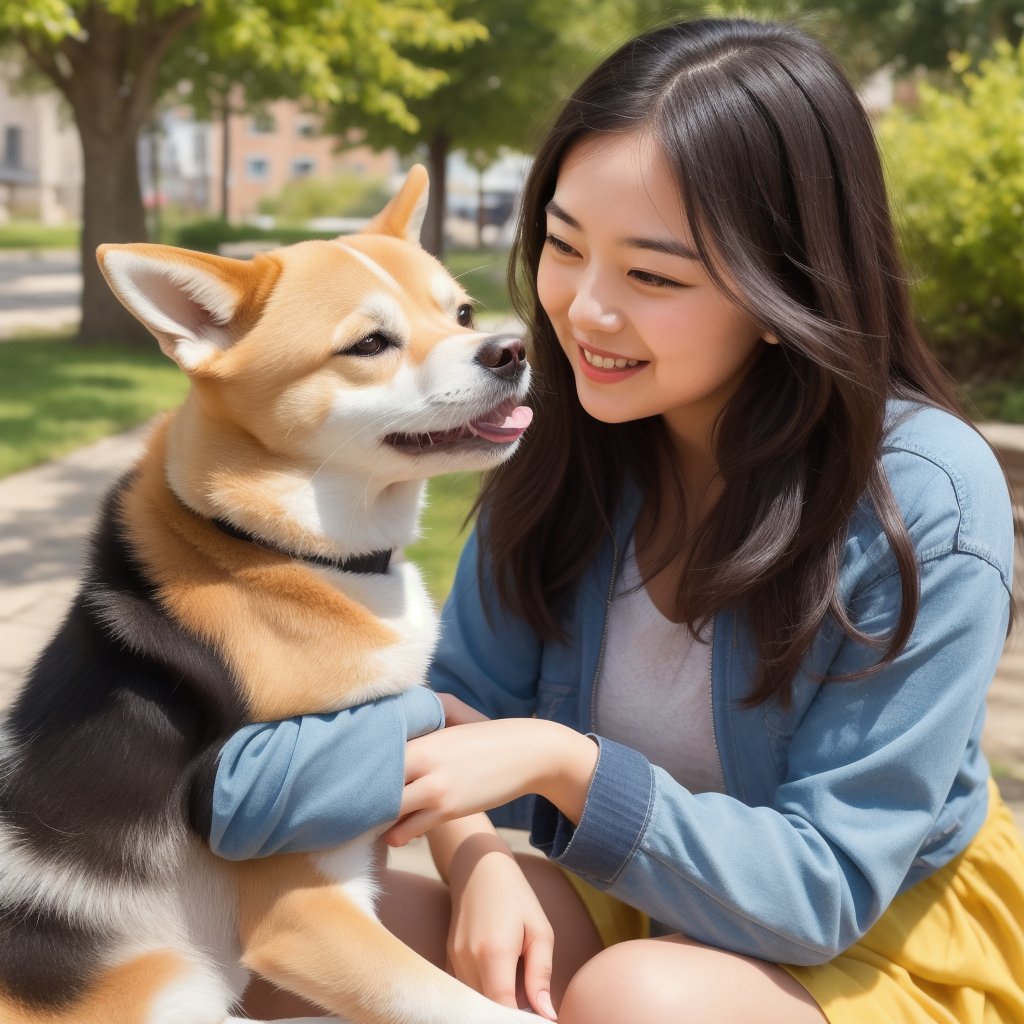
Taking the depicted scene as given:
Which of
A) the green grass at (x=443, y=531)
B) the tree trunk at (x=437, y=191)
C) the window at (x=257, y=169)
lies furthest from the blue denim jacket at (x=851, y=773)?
the window at (x=257, y=169)

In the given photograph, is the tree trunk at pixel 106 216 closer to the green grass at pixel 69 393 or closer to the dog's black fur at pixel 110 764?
the green grass at pixel 69 393

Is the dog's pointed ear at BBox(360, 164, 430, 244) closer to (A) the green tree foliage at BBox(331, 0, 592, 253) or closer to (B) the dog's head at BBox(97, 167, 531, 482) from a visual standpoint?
(B) the dog's head at BBox(97, 167, 531, 482)

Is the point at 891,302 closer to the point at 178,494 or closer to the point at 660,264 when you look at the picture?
the point at 660,264

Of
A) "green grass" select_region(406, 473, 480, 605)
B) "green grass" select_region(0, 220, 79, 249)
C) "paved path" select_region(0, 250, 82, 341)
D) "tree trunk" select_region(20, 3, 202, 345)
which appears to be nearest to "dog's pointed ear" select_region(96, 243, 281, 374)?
"green grass" select_region(406, 473, 480, 605)

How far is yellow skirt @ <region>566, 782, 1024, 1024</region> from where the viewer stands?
185cm

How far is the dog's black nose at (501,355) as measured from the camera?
2.03 metres

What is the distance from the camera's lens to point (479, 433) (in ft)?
6.74

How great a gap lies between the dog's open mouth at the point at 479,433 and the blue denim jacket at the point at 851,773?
50cm

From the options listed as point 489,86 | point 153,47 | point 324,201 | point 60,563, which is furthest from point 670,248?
point 324,201

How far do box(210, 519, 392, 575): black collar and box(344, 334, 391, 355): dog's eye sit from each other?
1.11 ft

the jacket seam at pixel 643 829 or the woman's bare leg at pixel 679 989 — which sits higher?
the jacket seam at pixel 643 829

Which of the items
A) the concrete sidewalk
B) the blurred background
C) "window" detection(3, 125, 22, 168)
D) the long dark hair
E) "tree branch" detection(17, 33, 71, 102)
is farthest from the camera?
"window" detection(3, 125, 22, 168)

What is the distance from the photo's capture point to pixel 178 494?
191 centimetres

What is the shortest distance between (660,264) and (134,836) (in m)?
1.17
